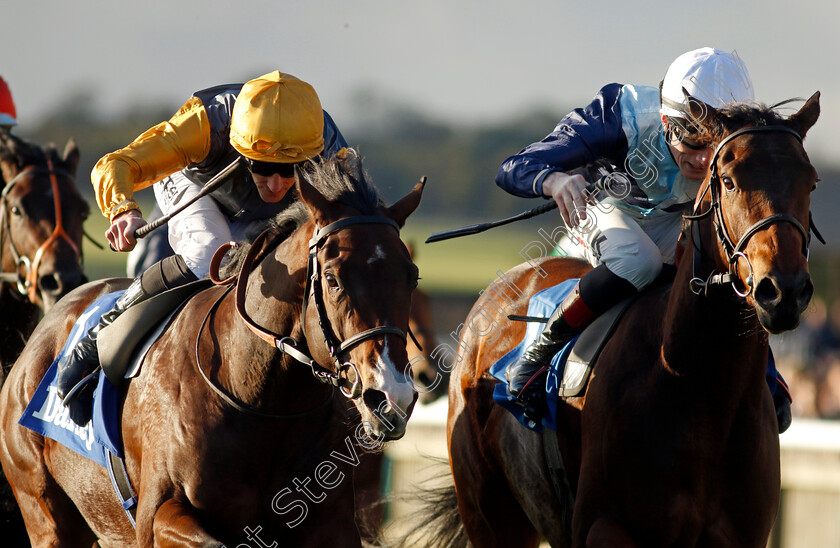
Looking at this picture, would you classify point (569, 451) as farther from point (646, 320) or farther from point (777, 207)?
point (777, 207)


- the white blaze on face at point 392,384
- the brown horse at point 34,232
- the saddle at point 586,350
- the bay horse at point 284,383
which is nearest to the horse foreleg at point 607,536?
the saddle at point 586,350

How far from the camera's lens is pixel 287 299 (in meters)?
3.57

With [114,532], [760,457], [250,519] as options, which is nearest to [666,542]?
[760,457]

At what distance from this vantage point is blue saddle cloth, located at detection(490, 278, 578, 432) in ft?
13.8

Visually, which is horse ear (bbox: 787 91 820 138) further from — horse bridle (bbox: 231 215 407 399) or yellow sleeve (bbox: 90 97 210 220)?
yellow sleeve (bbox: 90 97 210 220)

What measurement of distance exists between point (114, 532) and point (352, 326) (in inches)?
67.8

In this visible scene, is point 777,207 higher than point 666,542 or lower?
higher

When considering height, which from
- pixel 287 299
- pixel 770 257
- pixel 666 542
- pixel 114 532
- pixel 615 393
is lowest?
pixel 114 532

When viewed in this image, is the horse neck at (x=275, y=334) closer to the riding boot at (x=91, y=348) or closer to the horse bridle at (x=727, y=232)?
the riding boot at (x=91, y=348)

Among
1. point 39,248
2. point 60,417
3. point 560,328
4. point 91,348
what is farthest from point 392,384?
point 39,248

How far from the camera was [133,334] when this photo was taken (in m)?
4.12

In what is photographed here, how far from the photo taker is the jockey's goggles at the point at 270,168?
407cm

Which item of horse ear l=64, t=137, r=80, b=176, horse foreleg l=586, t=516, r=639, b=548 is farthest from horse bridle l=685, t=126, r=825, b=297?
horse ear l=64, t=137, r=80, b=176

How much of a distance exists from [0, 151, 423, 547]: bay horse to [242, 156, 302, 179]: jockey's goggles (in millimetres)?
391
